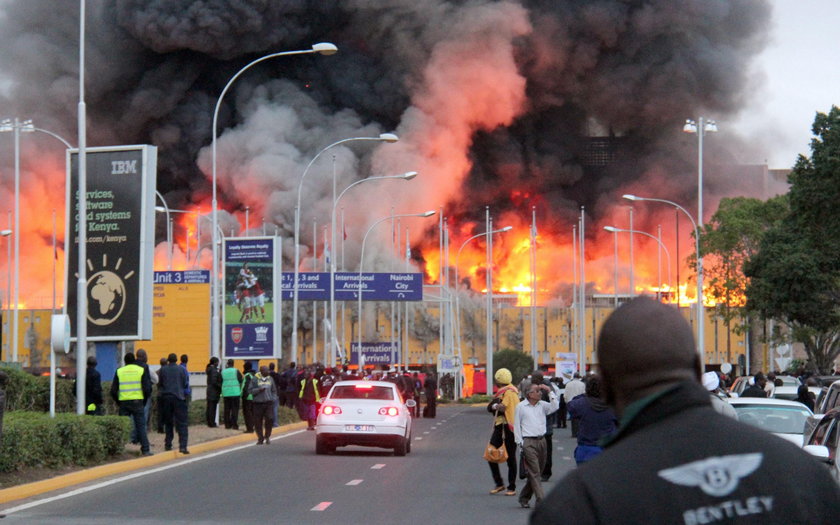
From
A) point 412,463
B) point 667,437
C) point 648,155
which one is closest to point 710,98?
point 648,155

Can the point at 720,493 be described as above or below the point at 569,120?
below

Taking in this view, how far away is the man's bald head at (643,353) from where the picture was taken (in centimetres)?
305

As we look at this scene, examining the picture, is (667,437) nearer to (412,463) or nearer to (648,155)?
(412,463)

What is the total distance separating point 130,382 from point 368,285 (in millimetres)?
41837

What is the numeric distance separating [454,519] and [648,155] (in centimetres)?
8651

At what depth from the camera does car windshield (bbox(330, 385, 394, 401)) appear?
83.6 ft

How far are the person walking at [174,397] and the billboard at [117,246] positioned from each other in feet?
3.60

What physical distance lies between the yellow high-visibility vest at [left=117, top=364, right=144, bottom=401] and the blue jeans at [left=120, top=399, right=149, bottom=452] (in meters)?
0.09

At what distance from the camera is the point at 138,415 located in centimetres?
2269

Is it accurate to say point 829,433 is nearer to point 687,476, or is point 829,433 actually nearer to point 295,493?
point 295,493

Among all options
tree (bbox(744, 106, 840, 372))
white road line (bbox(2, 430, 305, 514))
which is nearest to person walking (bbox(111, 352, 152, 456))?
white road line (bbox(2, 430, 305, 514))

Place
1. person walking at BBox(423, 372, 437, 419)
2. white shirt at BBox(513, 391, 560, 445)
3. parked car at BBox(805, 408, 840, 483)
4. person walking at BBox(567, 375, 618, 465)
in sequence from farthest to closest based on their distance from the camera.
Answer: person walking at BBox(423, 372, 437, 419)
white shirt at BBox(513, 391, 560, 445)
parked car at BBox(805, 408, 840, 483)
person walking at BBox(567, 375, 618, 465)

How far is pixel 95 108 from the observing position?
91.0 meters

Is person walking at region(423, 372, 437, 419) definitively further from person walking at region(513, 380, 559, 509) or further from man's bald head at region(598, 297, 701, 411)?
man's bald head at region(598, 297, 701, 411)
